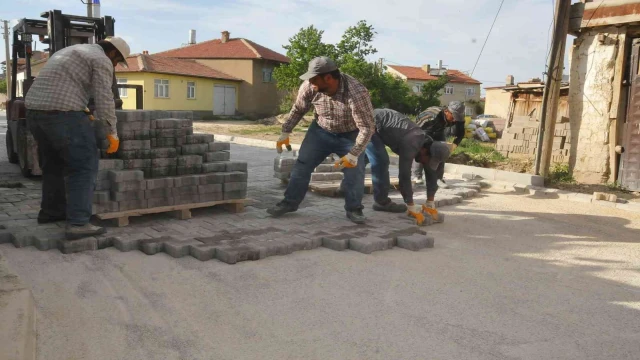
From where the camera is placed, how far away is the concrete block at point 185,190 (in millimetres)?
5746

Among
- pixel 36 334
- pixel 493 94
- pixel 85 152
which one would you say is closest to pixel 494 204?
pixel 85 152

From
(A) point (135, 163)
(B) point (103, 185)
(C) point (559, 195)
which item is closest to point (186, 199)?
(A) point (135, 163)

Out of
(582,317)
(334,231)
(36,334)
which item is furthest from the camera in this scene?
(334,231)

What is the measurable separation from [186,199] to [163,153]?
539 millimetres

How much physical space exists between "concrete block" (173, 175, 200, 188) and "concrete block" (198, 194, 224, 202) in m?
0.17

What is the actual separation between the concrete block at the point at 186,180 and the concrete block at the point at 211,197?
6.8 inches

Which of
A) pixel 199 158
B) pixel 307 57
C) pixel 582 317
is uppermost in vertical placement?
pixel 307 57

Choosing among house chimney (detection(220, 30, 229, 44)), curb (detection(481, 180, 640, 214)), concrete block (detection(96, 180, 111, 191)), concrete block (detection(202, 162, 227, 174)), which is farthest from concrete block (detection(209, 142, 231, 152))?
house chimney (detection(220, 30, 229, 44))

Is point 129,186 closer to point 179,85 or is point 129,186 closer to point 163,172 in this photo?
point 163,172

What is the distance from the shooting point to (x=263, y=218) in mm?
6098

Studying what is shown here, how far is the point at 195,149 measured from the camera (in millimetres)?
6070

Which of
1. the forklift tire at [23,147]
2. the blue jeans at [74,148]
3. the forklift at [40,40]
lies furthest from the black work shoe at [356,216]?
the forklift tire at [23,147]

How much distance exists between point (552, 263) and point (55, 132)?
4.52 metres

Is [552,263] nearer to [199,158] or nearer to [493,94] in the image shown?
[199,158]
